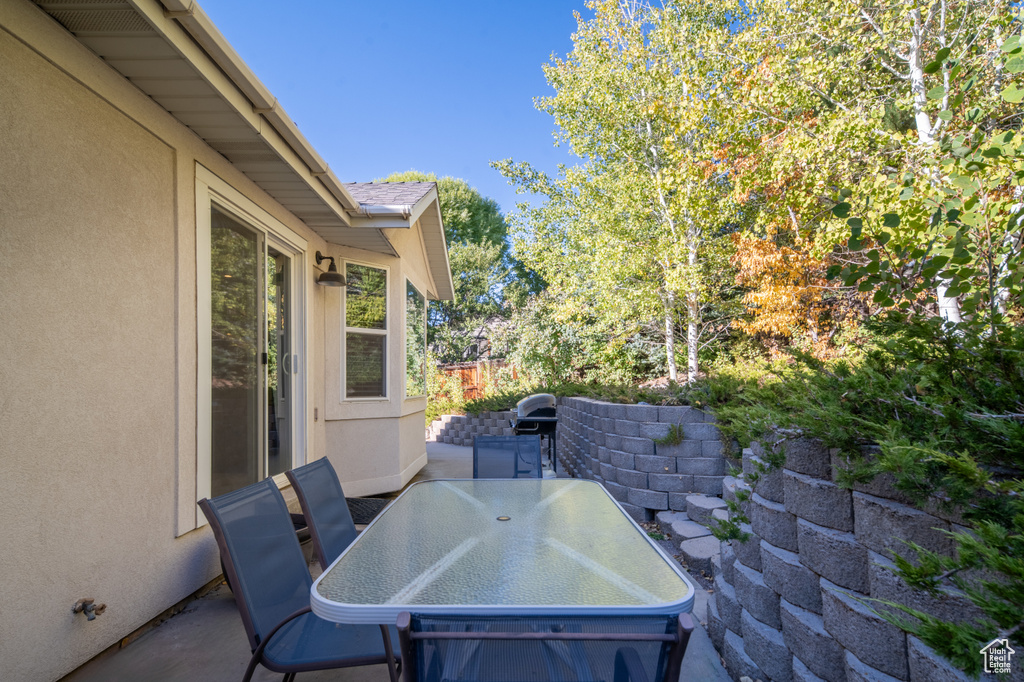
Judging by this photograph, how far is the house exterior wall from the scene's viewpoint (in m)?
1.96

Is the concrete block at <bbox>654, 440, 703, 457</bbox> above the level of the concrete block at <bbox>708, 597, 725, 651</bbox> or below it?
above

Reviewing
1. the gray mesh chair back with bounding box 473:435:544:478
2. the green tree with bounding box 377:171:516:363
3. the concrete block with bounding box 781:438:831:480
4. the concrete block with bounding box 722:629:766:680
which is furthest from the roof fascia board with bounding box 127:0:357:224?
the green tree with bounding box 377:171:516:363

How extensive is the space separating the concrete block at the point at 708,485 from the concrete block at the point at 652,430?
422 millimetres

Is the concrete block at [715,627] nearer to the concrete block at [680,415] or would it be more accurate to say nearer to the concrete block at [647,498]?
the concrete block at [647,498]

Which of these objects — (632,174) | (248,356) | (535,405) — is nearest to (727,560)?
(248,356)

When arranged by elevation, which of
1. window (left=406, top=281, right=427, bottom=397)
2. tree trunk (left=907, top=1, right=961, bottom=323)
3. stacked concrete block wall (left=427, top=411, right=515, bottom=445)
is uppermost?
tree trunk (left=907, top=1, right=961, bottom=323)

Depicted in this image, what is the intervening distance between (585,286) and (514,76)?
7.12 m

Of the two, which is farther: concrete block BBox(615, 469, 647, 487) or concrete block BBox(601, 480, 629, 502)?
concrete block BBox(601, 480, 629, 502)

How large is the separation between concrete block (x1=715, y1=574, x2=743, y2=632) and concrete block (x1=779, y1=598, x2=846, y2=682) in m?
0.43

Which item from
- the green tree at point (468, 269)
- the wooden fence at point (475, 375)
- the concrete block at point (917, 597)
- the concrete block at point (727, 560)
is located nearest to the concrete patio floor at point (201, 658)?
the concrete block at point (727, 560)

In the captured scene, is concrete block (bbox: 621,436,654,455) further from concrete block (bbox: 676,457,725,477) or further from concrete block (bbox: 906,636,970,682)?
concrete block (bbox: 906,636,970,682)

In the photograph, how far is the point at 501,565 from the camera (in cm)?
168

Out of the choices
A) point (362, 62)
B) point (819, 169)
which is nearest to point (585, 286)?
point (819, 169)

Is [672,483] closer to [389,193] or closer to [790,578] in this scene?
[790,578]
